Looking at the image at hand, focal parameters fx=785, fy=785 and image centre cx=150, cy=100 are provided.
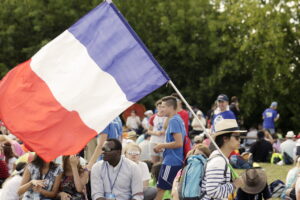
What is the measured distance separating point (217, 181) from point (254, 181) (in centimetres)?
212

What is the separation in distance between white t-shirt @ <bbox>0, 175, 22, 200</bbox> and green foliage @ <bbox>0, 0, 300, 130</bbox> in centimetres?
2642

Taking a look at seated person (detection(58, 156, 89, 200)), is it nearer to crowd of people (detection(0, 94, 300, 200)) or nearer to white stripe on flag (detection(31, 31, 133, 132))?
crowd of people (detection(0, 94, 300, 200))

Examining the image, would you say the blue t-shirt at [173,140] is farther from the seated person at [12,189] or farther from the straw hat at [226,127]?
the straw hat at [226,127]

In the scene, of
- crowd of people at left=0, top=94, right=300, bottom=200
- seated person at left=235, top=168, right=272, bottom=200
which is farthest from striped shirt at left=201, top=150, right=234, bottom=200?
seated person at left=235, top=168, right=272, bottom=200

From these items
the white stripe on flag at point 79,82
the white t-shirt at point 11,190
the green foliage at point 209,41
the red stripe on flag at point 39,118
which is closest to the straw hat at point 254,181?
the white stripe on flag at point 79,82

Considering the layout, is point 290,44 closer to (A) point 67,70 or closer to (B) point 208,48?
(B) point 208,48

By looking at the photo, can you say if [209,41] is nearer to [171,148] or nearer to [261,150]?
[261,150]

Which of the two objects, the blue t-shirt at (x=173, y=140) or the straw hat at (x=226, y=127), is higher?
the straw hat at (x=226, y=127)

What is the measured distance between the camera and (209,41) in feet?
126

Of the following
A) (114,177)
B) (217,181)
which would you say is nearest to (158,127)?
(114,177)

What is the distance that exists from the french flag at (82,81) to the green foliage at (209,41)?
27219 mm

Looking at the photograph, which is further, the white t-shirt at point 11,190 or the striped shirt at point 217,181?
the white t-shirt at point 11,190

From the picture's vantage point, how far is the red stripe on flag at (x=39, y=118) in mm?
7809

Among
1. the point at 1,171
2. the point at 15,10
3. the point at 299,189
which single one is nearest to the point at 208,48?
the point at 15,10
